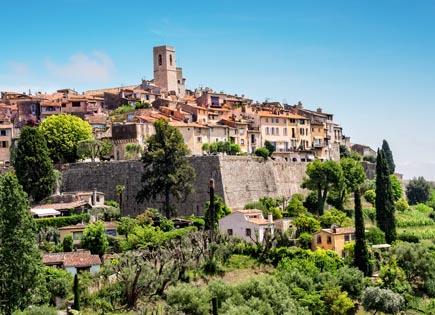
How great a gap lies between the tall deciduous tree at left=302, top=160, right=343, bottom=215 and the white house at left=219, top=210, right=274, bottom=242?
9096mm

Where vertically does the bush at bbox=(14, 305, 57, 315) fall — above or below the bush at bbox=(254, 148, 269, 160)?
below

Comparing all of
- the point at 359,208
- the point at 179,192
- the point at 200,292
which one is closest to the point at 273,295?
the point at 200,292

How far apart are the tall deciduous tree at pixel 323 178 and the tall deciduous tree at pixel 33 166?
21.6 metres

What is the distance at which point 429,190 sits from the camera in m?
88.0

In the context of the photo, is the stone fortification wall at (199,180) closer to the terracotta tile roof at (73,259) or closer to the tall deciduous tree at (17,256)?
the terracotta tile roof at (73,259)

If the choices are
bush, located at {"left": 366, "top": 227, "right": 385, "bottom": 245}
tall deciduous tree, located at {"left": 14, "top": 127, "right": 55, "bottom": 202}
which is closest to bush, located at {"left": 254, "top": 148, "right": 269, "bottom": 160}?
bush, located at {"left": 366, "top": 227, "right": 385, "bottom": 245}

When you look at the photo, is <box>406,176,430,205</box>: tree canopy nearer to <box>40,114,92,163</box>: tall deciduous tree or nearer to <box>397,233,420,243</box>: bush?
<box>397,233,420,243</box>: bush

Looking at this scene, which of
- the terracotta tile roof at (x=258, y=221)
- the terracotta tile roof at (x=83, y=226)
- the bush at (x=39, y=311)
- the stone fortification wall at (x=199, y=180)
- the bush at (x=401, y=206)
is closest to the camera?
the bush at (x=39, y=311)

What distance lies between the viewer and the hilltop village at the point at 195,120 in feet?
230

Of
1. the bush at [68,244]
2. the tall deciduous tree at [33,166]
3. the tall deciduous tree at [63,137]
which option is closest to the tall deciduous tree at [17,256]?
the bush at [68,244]

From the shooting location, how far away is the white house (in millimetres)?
52562

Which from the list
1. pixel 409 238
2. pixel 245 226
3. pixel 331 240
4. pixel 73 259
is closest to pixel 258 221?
pixel 245 226

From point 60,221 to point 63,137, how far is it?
18431 millimetres

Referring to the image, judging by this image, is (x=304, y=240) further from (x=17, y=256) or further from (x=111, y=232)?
(x=17, y=256)
